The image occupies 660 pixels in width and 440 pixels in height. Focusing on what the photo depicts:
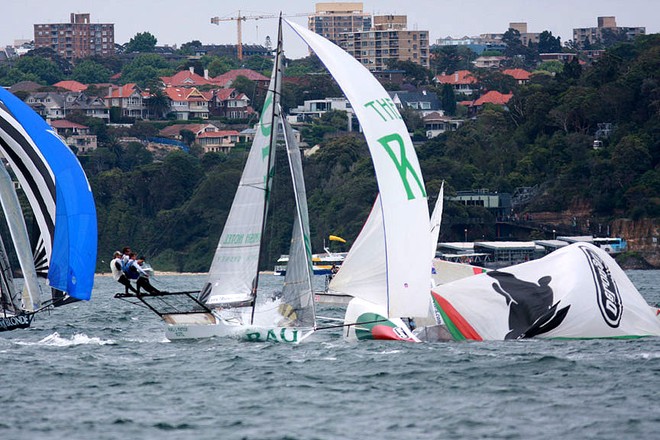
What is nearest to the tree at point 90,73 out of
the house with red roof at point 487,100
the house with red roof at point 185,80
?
the house with red roof at point 185,80

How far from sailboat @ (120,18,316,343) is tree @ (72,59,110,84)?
148 metres

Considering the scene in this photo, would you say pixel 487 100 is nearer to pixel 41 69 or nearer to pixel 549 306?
pixel 41 69

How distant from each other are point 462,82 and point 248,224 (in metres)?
131

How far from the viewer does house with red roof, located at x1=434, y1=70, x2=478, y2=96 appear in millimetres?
150625

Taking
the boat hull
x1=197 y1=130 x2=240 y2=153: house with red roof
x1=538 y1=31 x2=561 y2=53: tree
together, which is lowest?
x1=197 y1=130 x2=240 y2=153: house with red roof

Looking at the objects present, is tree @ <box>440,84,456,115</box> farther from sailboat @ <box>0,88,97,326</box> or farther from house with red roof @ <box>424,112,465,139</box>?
sailboat @ <box>0,88,97,326</box>

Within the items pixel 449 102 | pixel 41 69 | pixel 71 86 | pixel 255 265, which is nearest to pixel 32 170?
pixel 255 265

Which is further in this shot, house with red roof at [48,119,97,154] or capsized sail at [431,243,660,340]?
house with red roof at [48,119,97,154]

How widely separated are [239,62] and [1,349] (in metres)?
164

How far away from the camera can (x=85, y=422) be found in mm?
16578

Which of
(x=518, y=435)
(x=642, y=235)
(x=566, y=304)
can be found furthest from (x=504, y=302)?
(x=642, y=235)

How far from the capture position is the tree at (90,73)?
552 feet

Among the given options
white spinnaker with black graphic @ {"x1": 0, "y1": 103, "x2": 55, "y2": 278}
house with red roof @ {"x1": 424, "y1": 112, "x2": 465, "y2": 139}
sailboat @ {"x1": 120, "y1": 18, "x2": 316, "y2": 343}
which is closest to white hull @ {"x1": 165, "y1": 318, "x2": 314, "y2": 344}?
sailboat @ {"x1": 120, "y1": 18, "x2": 316, "y2": 343}

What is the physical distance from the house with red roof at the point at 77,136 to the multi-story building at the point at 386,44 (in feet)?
199
